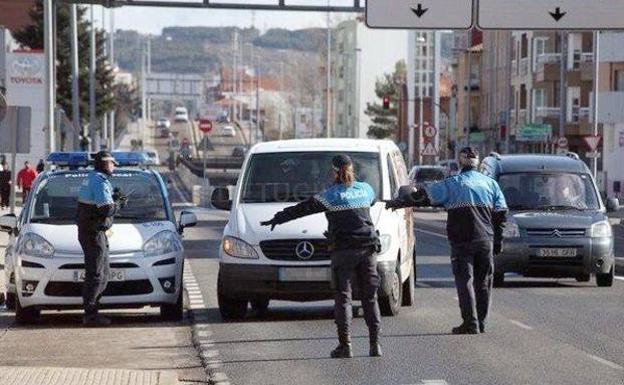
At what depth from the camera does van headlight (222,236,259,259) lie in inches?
763

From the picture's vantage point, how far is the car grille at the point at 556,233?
25422 millimetres

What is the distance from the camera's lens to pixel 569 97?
92.2 m

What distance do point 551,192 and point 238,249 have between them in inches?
315

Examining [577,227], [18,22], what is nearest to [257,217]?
[577,227]

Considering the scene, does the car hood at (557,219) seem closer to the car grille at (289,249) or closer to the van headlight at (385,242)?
the van headlight at (385,242)

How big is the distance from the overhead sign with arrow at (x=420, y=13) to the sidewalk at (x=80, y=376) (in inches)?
603

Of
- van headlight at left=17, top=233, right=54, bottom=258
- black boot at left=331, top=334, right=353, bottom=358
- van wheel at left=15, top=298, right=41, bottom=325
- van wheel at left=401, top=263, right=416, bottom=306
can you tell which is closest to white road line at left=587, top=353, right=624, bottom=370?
black boot at left=331, top=334, right=353, bottom=358

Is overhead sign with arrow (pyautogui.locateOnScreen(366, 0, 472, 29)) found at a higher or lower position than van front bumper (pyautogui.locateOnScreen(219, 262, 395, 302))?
higher

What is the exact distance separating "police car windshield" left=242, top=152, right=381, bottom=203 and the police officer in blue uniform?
4580 mm

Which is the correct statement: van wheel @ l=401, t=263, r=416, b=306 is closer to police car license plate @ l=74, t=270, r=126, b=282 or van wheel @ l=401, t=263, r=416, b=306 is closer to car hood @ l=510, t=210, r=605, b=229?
police car license plate @ l=74, t=270, r=126, b=282

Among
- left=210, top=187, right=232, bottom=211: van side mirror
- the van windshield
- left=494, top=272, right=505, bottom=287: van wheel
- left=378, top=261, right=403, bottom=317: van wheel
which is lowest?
left=494, top=272, right=505, bottom=287: van wheel

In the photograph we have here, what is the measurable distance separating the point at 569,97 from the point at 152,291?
7468 centimetres

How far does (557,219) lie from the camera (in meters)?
25.5

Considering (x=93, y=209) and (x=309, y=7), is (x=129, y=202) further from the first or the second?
(x=309, y=7)
